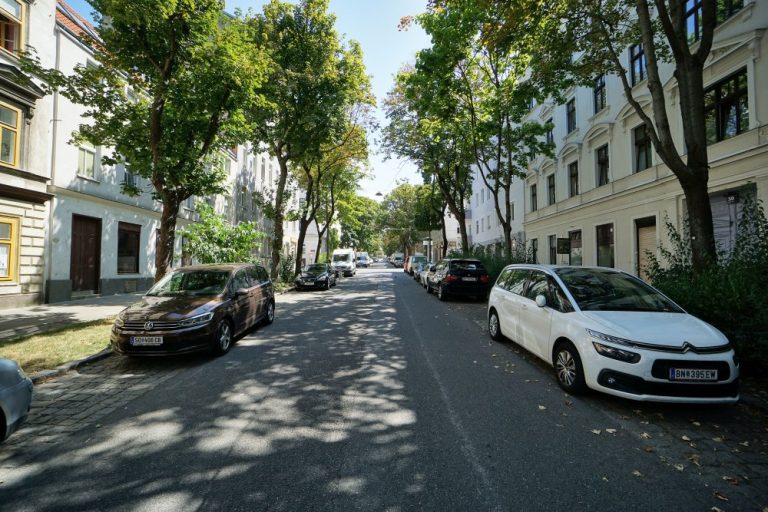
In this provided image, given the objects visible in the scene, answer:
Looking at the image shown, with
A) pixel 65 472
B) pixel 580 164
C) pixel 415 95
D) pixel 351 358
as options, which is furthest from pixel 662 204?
pixel 65 472

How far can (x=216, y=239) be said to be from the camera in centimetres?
1482

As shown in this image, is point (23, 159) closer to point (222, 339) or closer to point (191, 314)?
point (191, 314)

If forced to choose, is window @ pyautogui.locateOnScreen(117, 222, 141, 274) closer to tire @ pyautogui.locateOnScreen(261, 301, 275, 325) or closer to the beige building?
tire @ pyautogui.locateOnScreen(261, 301, 275, 325)

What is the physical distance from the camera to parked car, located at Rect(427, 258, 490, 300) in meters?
15.6

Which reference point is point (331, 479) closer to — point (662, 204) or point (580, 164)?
point (662, 204)

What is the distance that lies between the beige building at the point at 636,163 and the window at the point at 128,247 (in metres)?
18.1

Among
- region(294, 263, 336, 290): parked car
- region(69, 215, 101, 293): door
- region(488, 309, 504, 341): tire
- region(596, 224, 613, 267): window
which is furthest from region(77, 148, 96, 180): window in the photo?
region(596, 224, 613, 267): window

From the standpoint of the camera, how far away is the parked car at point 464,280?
15.6m

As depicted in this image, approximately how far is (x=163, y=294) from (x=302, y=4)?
1595 cm

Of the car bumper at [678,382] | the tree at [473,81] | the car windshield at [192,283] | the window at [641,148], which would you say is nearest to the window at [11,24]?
the car windshield at [192,283]

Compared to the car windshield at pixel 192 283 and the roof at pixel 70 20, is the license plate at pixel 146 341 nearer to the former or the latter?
the car windshield at pixel 192 283

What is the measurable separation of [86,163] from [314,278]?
35.6 ft

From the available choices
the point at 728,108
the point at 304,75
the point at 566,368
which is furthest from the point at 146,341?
the point at 728,108

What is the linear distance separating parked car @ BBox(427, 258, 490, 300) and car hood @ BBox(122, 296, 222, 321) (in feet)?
33.3
